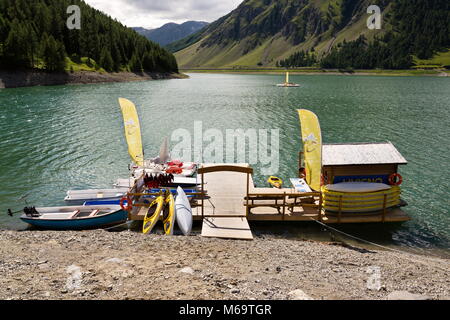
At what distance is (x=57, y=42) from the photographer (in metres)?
138

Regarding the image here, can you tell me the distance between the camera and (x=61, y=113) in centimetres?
6800

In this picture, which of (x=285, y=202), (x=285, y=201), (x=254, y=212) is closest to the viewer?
(x=285, y=202)

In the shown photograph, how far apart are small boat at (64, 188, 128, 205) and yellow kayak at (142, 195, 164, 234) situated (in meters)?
4.63

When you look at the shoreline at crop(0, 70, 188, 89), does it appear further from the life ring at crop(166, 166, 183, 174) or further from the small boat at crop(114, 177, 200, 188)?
the life ring at crop(166, 166, 183, 174)

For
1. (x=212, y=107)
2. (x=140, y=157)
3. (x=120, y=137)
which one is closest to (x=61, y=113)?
(x=120, y=137)

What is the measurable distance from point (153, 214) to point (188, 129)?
37899 mm

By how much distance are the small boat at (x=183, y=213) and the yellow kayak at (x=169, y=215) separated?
0.41 m

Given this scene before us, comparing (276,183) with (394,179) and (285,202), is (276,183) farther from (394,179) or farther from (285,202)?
(394,179)

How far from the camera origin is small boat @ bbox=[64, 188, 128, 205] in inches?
1029

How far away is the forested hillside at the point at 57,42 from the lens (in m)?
123

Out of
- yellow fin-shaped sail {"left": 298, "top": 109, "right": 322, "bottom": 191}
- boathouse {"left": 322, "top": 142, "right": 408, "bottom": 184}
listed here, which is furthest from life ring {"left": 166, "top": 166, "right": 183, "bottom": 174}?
boathouse {"left": 322, "top": 142, "right": 408, "bottom": 184}

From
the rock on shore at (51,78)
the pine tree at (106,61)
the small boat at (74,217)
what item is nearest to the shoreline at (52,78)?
the rock on shore at (51,78)

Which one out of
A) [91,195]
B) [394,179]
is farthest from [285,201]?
[91,195]

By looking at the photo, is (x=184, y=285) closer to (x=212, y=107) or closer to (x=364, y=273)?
(x=364, y=273)
